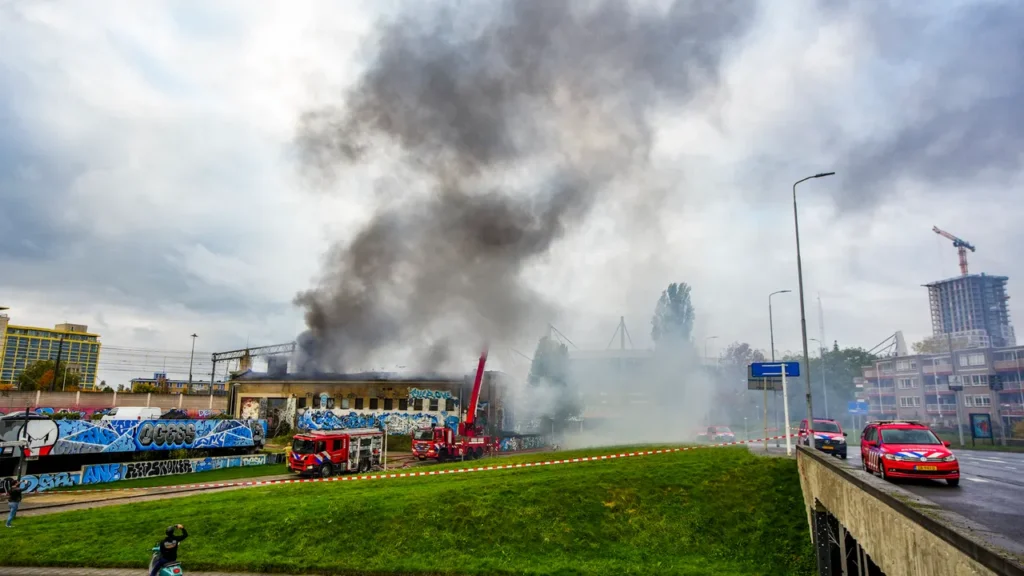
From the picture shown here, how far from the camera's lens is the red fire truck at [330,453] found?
29.2 m

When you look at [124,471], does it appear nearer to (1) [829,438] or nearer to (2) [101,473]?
(2) [101,473]

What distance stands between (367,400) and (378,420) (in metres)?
2.51

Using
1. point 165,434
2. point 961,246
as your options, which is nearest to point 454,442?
point 165,434

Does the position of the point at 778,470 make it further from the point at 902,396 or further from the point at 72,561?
the point at 902,396

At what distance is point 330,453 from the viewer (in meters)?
29.9

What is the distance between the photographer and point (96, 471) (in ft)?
93.5

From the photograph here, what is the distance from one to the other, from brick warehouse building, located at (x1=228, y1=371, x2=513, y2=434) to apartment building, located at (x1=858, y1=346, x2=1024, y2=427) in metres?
49.2

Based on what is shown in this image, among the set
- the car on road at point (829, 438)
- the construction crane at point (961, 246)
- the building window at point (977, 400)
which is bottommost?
the car on road at point (829, 438)

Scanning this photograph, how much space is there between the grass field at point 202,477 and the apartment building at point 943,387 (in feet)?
204

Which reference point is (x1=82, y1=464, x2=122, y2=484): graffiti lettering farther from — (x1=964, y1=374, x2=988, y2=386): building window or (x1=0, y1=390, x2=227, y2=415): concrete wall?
(x1=964, y1=374, x2=988, y2=386): building window

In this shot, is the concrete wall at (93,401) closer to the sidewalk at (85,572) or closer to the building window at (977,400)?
the sidewalk at (85,572)

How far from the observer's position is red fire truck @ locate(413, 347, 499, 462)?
36469mm

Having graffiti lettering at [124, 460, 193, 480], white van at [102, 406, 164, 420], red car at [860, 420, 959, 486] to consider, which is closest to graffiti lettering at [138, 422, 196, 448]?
graffiti lettering at [124, 460, 193, 480]

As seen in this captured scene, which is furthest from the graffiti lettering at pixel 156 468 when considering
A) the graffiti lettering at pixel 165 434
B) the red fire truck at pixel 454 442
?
the red fire truck at pixel 454 442
